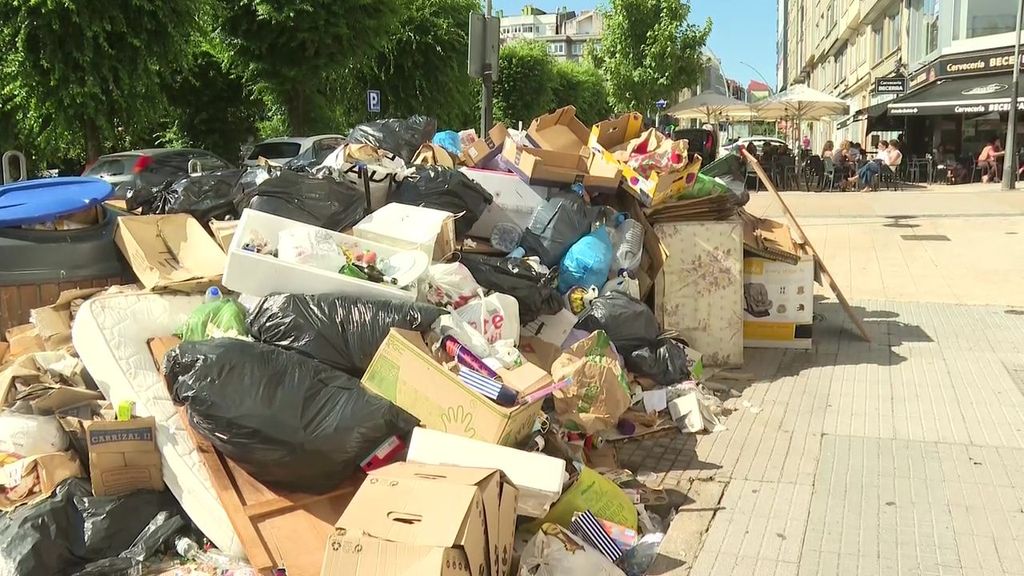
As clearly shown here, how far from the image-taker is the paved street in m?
3.18

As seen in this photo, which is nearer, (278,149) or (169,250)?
(169,250)

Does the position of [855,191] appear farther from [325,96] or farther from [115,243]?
[115,243]

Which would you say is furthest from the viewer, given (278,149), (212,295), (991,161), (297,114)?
(991,161)

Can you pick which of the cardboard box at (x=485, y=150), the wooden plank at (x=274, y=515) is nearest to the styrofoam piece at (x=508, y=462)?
the wooden plank at (x=274, y=515)

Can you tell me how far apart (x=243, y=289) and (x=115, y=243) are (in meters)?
1.27

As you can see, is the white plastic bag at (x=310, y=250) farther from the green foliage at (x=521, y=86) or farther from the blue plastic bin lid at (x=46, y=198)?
the green foliage at (x=521, y=86)

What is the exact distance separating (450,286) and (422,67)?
59.2 feet

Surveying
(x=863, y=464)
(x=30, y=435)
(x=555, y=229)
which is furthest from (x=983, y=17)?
(x=30, y=435)

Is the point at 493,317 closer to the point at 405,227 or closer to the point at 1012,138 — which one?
the point at 405,227

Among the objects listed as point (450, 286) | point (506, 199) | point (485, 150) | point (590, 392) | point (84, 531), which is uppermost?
point (485, 150)

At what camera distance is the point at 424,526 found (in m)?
2.38

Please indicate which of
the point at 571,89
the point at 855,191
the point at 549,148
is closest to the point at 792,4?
the point at 571,89

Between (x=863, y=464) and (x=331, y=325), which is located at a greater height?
(x=331, y=325)

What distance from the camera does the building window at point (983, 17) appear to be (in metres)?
20.3
